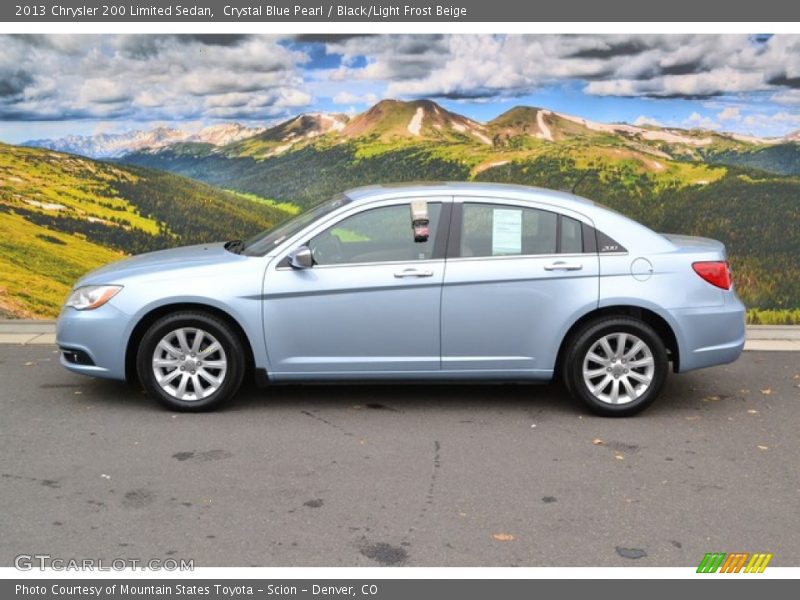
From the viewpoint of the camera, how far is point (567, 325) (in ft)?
21.3

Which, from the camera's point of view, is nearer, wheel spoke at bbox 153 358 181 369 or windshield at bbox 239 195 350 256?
wheel spoke at bbox 153 358 181 369

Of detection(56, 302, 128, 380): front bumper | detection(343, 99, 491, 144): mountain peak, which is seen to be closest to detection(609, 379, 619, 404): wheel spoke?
detection(56, 302, 128, 380): front bumper

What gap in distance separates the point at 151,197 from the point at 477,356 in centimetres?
600

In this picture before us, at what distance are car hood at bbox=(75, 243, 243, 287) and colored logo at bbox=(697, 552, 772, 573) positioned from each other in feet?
12.2

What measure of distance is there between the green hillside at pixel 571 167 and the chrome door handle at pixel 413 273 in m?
5.07

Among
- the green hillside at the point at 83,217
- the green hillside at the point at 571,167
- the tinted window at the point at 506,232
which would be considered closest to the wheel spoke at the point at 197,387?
the tinted window at the point at 506,232

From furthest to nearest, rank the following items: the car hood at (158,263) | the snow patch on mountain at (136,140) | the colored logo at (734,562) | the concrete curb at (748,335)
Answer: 1. the snow patch on mountain at (136,140)
2. the concrete curb at (748,335)
3. the car hood at (158,263)
4. the colored logo at (734,562)

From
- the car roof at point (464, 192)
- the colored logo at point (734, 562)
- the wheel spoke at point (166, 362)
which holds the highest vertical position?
the car roof at point (464, 192)

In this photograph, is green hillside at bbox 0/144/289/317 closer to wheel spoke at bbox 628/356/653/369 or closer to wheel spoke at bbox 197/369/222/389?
wheel spoke at bbox 197/369/222/389

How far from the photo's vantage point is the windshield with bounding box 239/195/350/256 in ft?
22.1

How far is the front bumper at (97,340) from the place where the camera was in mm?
6480

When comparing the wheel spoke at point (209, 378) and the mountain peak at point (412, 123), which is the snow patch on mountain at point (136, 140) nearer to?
the mountain peak at point (412, 123)

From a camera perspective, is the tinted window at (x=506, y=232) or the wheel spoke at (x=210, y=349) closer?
the wheel spoke at (x=210, y=349)

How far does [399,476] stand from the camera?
213 inches
